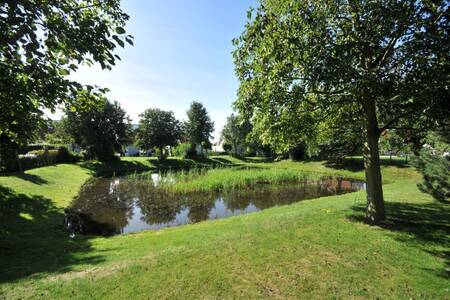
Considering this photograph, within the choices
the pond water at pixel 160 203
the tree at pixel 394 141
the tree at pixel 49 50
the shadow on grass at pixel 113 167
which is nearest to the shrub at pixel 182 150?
the shadow on grass at pixel 113 167

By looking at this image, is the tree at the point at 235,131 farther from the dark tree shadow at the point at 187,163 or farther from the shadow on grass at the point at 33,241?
the shadow on grass at the point at 33,241

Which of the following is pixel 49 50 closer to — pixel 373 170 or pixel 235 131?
pixel 373 170

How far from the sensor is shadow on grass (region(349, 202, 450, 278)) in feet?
20.1

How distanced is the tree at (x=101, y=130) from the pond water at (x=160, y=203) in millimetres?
15000

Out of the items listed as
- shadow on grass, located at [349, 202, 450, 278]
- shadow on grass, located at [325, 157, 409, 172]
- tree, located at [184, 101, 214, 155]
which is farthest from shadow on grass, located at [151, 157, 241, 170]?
shadow on grass, located at [349, 202, 450, 278]

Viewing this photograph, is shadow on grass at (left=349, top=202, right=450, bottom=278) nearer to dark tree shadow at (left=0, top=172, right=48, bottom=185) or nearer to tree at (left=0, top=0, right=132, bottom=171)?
tree at (left=0, top=0, right=132, bottom=171)

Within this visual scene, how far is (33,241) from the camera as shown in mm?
Answer: 8234

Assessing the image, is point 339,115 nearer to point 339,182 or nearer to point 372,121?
point 372,121

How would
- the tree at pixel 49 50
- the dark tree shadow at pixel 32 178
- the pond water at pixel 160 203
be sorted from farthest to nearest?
1. the dark tree shadow at pixel 32 178
2. the pond water at pixel 160 203
3. the tree at pixel 49 50

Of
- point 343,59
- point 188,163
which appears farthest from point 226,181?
point 188,163

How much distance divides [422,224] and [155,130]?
37717mm

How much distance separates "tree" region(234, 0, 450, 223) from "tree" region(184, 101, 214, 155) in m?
37.4

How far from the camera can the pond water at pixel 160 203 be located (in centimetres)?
→ 1231

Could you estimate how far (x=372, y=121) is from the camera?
766cm
